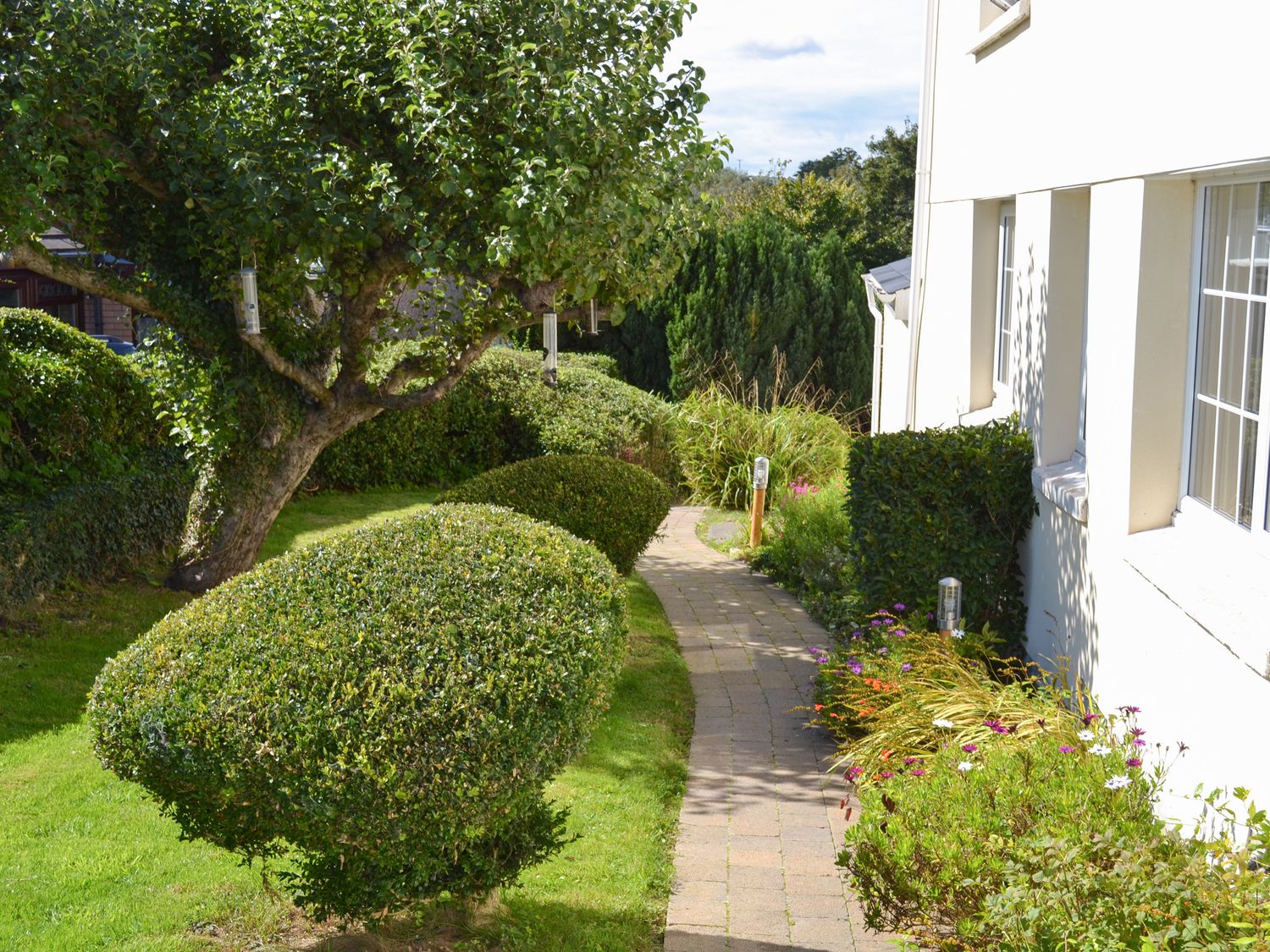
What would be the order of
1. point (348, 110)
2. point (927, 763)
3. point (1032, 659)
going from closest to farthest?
point (927, 763) → point (1032, 659) → point (348, 110)

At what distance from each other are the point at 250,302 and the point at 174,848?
3.73 m

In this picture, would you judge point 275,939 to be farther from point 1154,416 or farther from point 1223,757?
point 1154,416

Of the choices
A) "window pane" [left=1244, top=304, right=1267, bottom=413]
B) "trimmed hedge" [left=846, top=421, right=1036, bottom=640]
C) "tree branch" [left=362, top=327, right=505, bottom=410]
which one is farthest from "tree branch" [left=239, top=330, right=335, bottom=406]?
"window pane" [left=1244, top=304, right=1267, bottom=413]

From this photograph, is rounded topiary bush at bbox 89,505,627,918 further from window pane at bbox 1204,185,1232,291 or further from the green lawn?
window pane at bbox 1204,185,1232,291

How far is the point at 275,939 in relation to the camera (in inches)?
166

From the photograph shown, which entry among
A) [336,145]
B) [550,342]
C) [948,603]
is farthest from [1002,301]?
[336,145]

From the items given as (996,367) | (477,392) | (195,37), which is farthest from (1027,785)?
(477,392)

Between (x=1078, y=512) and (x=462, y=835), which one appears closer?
(x=462, y=835)

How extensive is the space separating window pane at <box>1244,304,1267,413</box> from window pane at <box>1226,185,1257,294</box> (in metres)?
0.13

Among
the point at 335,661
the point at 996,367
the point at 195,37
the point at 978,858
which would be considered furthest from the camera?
the point at 996,367

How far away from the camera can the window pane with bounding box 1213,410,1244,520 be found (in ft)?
Result: 14.3

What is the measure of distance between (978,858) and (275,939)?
8.31 ft

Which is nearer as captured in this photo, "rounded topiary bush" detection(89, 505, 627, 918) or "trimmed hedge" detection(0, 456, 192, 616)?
"rounded topiary bush" detection(89, 505, 627, 918)

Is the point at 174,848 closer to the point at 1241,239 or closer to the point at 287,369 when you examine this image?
the point at 287,369
